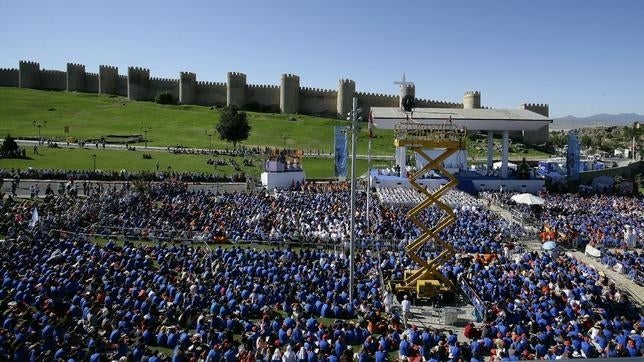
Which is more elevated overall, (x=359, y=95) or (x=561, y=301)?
(x=359, y=95)

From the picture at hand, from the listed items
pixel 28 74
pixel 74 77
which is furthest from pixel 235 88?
pixel 28 74

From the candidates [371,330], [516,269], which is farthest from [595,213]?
[371,330]

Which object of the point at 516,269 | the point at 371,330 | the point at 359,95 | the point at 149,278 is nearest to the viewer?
the point at 371,330

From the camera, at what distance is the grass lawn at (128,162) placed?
51.0m

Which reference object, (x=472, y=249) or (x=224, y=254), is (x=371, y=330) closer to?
(x=224, y=254)

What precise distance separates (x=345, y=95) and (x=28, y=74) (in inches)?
2910

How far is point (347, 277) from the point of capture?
18453mm

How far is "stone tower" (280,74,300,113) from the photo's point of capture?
10681 centimetres

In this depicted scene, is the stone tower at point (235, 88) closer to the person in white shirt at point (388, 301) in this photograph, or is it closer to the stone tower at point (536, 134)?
the stone tower at point (536, 134)

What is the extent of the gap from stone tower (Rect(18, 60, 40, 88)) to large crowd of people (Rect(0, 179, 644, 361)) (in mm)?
110328

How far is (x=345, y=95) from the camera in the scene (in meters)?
106

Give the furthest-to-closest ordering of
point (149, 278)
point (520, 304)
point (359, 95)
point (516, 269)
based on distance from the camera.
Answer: point (359, 95) → point (516, 269) → point (149, 278) → point (520, 304)

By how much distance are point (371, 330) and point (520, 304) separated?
188 inches

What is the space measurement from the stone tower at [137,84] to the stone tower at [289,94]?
3108 centimetres
